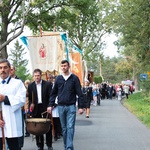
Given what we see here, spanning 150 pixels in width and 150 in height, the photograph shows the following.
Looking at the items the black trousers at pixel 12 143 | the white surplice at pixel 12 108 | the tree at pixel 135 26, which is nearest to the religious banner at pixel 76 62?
the tree at pixel 135 26

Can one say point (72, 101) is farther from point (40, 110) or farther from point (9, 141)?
point (9, 141)

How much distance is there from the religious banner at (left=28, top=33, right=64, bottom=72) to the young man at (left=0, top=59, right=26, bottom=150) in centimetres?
786

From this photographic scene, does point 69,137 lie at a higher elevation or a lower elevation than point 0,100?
lower

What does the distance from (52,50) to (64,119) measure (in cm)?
536

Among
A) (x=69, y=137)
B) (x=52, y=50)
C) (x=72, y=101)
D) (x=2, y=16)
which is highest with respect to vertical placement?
(x=2, y=16)

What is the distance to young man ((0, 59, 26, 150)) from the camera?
6.20m

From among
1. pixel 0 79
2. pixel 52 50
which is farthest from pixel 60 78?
pixel 52 50

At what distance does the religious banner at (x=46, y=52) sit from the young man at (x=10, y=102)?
786 centimetres

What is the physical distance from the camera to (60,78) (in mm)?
9336

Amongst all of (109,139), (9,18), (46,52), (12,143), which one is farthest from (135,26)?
(12,143)

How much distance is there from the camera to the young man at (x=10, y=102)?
20.3 feet

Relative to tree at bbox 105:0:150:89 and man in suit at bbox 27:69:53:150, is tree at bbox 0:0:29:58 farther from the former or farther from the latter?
man in suit at bbox 27:69:53:150

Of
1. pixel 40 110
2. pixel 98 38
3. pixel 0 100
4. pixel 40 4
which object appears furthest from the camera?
pixel 98 38

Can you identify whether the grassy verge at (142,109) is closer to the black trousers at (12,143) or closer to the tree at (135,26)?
the tree at (135,26)
